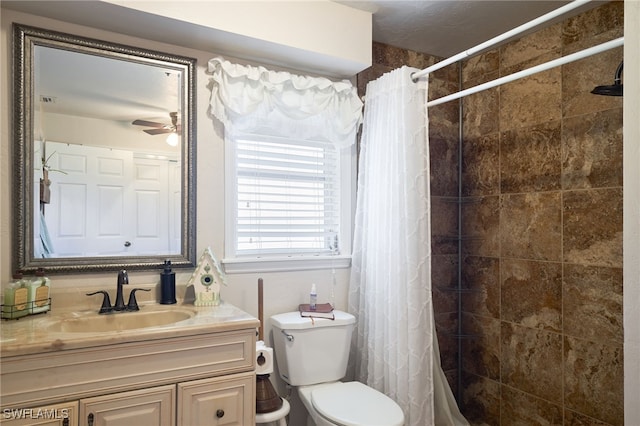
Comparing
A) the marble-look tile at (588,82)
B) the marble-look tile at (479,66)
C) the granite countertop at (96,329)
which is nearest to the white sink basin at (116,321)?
the granite countertop at (96,329)

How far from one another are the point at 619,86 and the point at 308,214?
1598 millimetres

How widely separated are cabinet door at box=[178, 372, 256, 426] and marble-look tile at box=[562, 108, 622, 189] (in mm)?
A: 1922

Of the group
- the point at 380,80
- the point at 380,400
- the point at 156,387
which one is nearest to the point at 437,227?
the point at 380,80

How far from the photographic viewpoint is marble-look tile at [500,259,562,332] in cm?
232

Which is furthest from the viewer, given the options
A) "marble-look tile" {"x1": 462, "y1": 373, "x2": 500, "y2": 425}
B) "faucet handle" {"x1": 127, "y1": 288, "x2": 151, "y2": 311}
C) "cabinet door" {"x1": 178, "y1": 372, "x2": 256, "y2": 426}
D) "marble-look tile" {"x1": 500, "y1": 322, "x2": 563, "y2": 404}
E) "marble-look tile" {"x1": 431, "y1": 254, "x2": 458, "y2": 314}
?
"marble-look tile" {"x1": 431, "y1": 254, "x2": 458, "y2": 314}

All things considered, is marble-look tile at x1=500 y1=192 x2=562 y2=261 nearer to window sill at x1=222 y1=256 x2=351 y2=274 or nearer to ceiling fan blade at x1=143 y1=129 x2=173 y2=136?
window sill at x1=222 y1=256 x2=351 y2=274

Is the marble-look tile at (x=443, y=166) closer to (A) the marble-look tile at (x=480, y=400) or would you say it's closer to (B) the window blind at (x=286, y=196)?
(B) the window blind at (x=286, y=196)

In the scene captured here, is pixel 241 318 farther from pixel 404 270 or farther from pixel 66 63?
pixel 66 63

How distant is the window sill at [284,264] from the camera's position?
221 cm

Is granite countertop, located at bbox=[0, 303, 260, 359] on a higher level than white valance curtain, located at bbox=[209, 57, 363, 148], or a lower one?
lower

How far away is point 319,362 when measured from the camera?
2.16 metres

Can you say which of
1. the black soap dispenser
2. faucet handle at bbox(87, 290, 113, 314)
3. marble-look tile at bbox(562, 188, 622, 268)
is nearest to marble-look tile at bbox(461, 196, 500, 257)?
marble-look tile at bbox(562, 188, 622, 268)

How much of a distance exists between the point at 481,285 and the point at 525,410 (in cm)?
76

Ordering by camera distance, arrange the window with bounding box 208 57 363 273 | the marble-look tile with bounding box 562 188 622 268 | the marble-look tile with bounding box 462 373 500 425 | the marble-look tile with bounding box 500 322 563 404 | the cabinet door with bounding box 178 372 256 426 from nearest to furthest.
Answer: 1. the cabinet door with bounding box 178 372 256 426
2. the marble-look tile with bounding box 562 188 622 268
3. the window with bounding box 208 57 363 273
4. the marble-look tile with bounding box 500 322 563 404
5. the marble-look tile with bounding box 462 373 500 425
